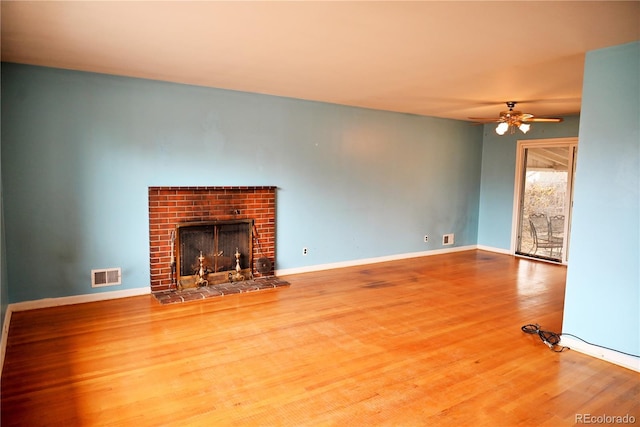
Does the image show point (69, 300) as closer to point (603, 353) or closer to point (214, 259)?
point (214, 259)

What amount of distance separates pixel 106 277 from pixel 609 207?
15.3 ft

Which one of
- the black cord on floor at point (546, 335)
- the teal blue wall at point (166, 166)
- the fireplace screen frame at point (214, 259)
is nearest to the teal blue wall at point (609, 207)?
the black cord on floor at point (546, 335)

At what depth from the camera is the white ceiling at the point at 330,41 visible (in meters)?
2.45

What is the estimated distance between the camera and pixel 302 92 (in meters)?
4.95

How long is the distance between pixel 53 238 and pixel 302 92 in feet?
10.2

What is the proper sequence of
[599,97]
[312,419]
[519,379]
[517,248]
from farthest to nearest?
[517,248], [599,97], [519,379], [312,419]

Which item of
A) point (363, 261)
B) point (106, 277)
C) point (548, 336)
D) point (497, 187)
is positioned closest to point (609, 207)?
point (548, 336)

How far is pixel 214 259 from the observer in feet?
16.1

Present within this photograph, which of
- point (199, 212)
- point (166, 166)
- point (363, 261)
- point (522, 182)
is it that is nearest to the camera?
point (166, 166)

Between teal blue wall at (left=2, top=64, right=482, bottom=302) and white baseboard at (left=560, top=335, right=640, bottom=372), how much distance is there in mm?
3194

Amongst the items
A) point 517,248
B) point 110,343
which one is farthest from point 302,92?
point 517,248

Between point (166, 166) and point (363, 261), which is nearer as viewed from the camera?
point (166, 166)

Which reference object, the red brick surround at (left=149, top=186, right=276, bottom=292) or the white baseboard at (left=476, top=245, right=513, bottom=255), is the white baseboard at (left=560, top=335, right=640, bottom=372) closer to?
the red brick surround at (left=149, top=186, right=276, bottom=292)

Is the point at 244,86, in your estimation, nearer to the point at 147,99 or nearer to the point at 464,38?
the point at 147,99
